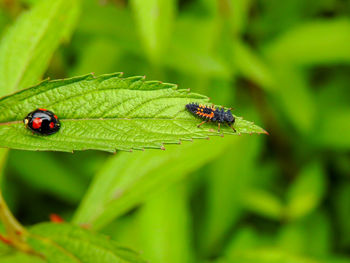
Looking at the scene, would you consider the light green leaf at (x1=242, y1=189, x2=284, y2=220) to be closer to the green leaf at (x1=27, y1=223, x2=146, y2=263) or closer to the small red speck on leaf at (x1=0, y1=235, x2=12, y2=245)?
the green leaf at (x1=27, y1=223, x2=146, y2=263)

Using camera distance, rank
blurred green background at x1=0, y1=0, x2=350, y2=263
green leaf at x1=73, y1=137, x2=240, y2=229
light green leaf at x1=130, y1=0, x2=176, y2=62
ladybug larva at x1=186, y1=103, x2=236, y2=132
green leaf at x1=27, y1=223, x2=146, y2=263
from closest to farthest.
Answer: ladybug larva at x1=186, y1=103, x2=236, y2=132
green leaf at x1=27, y1=223, x2=146, y2=263
green leaf at x1=73, y1=137, x2=240, y2=229
light green leaf at x1=130, y1=0, x2=176, y2=62
blurred green background at x1=0, y1=0, x2=350, y2=263

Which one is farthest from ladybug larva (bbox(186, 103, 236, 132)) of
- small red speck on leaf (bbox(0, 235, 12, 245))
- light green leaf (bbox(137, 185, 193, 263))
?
light green leaf (bbox(137, 185, 193, 263))

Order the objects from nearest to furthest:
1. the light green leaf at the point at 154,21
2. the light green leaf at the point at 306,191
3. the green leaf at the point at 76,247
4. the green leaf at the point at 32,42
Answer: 1. the green leaf at the point at 76,247
2. the green leaf at the point at 32,42
3. the light green leaf at the point at 154,21
4. the light green leaf at the point at 306,191

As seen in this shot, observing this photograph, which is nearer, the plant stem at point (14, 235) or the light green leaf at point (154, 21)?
the plant stem at point (14, 235)

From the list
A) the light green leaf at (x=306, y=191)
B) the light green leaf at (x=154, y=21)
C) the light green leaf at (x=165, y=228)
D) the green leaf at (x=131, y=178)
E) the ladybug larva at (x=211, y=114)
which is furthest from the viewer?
the light green leaf at (x=306, y=191)

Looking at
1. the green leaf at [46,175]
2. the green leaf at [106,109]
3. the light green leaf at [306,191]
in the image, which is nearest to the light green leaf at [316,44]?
the light green leaf at [306,191]

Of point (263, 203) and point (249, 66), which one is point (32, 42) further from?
point (263, 203)

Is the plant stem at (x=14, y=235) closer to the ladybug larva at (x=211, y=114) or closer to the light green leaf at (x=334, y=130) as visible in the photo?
the ladybug larva at (x=211, y=114)

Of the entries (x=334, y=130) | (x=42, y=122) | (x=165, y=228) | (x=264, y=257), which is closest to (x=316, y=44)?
(x=334, y=130)
